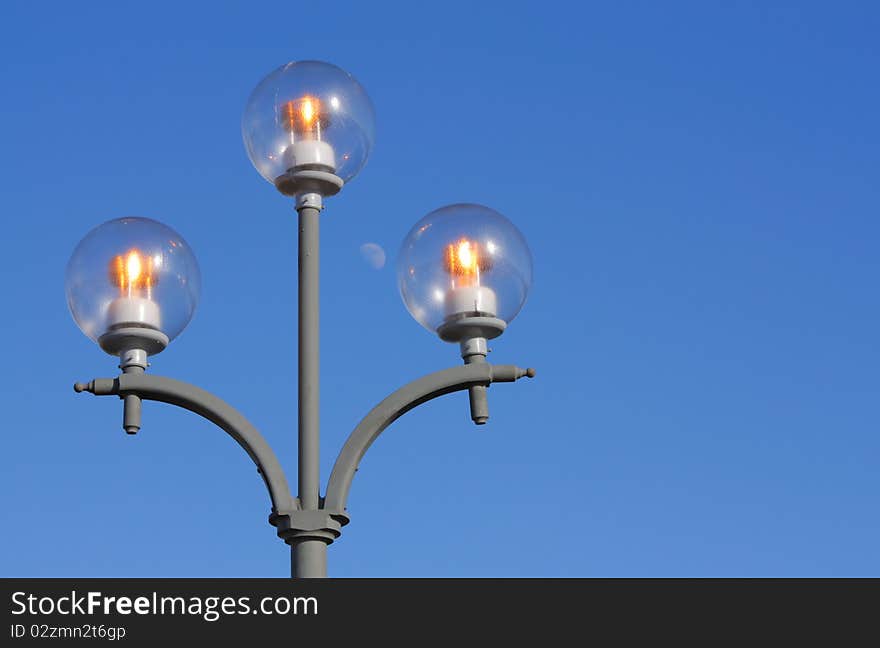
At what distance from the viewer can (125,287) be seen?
959 centimetres

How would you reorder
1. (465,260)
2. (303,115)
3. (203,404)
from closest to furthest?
(203,404) < (465,260) < (303,115)

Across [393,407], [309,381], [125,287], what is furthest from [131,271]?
[393,407]

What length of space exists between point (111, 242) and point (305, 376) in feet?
3.42

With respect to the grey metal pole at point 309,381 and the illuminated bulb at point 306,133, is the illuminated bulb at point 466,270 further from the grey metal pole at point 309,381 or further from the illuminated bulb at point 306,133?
the illuminated bulb at point 306,133

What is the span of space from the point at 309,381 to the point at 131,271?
3.03ft

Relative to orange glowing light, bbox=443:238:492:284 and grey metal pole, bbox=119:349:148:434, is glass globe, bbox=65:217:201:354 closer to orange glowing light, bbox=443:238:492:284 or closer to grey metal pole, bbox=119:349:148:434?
grey metal pole, bbox=119:349:148:434

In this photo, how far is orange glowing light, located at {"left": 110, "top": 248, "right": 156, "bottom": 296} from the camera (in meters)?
9.58

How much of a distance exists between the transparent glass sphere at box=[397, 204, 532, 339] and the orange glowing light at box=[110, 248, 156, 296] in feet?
3.75

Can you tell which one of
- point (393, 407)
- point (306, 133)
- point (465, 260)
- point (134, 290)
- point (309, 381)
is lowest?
point (393, 407)

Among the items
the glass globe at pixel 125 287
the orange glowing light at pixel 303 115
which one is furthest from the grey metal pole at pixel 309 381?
the glass globe at pixel 125 287

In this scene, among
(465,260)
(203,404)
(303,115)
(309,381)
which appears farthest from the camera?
(303,115)

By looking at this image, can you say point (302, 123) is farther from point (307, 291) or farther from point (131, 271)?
point (131, 271)
